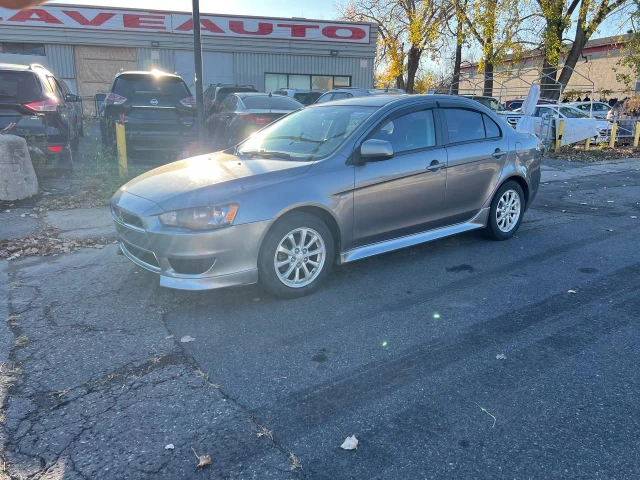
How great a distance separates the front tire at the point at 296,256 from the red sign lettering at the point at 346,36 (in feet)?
80.5

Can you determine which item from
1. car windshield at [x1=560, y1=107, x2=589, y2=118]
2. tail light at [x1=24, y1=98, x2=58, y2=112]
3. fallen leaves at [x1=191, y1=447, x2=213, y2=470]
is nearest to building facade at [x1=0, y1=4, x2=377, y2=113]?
car windshield at [x1=560, y1=107, x2=589, y2=118]

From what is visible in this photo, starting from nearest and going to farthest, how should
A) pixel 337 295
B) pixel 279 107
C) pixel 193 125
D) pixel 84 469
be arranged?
pixel 84 469
pixel 337 295
pixel 193 125
pixel 279 107

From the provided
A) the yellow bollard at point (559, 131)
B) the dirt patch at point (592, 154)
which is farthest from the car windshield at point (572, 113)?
the yellow bollard at point (559, 131)

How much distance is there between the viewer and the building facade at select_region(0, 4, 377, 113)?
78.0 feet

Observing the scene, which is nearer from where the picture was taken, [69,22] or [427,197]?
[427,197]

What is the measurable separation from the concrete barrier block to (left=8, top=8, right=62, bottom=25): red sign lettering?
19.6 m

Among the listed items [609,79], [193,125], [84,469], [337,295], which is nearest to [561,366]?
[337,295]

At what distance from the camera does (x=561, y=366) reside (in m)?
3.31

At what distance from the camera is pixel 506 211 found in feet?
19.9

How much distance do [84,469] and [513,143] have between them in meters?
5.32

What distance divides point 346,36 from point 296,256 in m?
25.0

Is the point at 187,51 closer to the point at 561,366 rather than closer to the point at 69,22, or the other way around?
the point at 69,22

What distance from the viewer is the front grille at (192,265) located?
13.0 feet

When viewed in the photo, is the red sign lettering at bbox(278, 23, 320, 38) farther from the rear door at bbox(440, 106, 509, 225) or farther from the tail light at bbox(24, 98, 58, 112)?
the rear door at bbox(440, 106, 509, 225)
